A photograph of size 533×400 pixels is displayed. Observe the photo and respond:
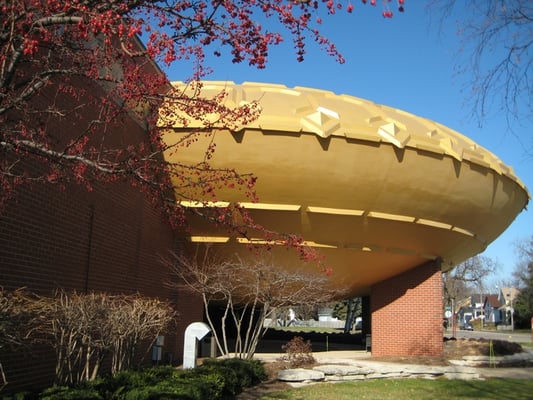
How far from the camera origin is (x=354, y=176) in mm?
14875

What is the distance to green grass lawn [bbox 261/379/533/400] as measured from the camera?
1114 centimetres

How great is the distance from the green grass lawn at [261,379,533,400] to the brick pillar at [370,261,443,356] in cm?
393

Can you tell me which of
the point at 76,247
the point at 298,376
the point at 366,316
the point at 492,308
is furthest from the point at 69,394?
the point at 492,308

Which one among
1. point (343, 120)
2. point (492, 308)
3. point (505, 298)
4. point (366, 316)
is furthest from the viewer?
point (492, 308)

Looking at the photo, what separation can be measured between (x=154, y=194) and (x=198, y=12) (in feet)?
5.42

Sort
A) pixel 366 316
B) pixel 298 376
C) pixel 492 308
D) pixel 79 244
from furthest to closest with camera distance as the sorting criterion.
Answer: pixel 492 308 < pixel 366 316 < pixel 298 376 < pixel 79 244

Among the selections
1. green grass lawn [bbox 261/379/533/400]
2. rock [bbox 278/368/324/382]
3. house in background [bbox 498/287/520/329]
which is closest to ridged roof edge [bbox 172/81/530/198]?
rock [bbox 278/368/324/382]

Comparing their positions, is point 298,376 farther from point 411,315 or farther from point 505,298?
point 505,298

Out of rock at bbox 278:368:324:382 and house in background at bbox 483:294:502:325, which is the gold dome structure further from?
house in background at bbox 483:294:502:325

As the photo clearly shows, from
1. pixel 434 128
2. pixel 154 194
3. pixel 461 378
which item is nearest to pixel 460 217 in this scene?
pixel 434 128

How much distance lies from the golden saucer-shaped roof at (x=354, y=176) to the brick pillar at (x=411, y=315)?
113 centimetres

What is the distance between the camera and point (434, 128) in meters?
16.6

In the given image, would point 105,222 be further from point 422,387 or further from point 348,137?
point 422,387

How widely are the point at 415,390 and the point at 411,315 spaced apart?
258 inches
